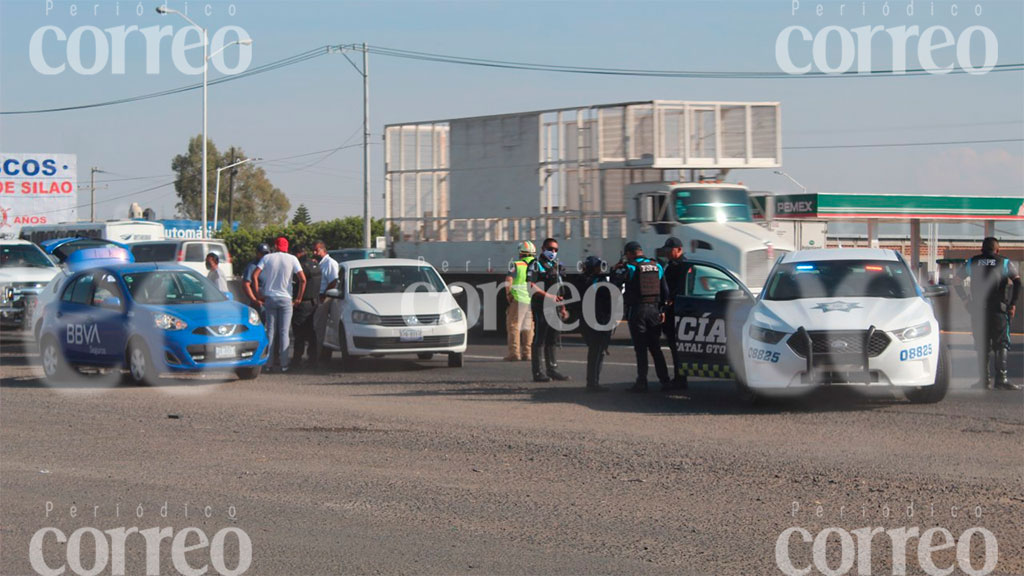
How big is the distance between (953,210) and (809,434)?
4830 centimetres

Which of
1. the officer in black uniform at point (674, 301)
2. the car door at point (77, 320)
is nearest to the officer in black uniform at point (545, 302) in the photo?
the officer in black uniform at point (674, 301)

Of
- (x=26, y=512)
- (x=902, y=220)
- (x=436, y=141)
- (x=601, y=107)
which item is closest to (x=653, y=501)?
(x=26, y=512)

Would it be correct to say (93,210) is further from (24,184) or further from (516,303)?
(516,303)

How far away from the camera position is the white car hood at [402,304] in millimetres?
16875

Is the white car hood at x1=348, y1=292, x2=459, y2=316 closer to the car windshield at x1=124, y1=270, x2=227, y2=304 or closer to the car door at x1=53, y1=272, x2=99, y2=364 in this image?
the car windshield at x1=124, y1=270, x2=227, y2=304

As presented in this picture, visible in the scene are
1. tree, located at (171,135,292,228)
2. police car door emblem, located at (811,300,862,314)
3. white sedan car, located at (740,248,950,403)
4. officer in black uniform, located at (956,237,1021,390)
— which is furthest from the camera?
tree, located at (171,135,292,228)

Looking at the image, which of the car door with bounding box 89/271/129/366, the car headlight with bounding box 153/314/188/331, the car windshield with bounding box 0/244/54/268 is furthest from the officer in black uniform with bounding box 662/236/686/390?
the car windshield with bounding box 0/244/54/268

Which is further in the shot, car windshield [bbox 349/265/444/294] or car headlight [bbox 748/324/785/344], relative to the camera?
car windshield [bbox 349/265/444/294]

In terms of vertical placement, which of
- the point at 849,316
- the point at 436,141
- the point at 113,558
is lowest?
the point at 113,558

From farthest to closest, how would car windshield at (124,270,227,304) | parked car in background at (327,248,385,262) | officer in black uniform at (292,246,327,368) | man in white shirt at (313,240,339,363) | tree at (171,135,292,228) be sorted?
tree at (171,135,292,228) → parked car in background at (327,248,385,262) → man in white shirt at (313,240,339,363) → officer in black uniform at (292,246,327,368) → car windshield at (124,270,227,304)

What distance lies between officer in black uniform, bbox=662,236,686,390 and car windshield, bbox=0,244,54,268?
51.5 feet

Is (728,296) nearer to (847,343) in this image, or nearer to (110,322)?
(847,343)

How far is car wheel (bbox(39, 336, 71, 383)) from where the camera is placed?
1588 centimetres

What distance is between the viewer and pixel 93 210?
374ft
